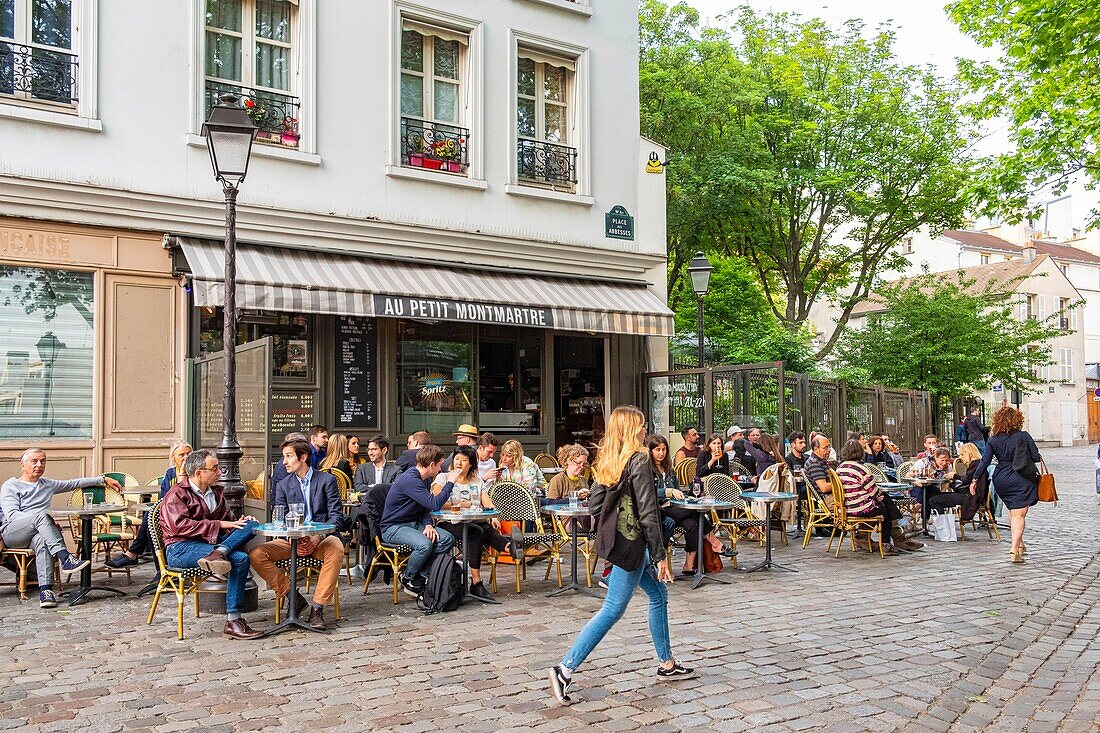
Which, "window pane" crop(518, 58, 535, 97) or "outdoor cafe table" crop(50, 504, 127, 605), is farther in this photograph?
"window pane" crop(518, 58, 535, 97)

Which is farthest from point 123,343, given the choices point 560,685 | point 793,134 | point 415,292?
point 793,134

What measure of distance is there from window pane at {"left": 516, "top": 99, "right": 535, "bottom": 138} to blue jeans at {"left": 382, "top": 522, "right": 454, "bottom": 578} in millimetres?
8817

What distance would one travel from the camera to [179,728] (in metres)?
4.94

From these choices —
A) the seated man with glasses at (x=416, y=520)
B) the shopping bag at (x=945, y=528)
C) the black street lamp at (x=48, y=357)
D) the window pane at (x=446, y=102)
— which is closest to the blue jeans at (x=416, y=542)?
the seated man with glasses at (x=416, y=520)

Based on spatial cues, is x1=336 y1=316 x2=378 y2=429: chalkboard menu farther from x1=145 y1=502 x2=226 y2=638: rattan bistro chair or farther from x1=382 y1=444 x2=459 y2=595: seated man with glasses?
x1=145 y1=502 x2=226 y2=638: rattan bistro chair

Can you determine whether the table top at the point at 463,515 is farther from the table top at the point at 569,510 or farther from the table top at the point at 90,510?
the table top at the point at 90,510

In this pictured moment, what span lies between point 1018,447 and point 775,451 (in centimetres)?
316

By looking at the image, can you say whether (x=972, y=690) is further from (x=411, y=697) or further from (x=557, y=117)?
(x=557, y=117)

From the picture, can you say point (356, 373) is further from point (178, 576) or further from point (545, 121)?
point (178, 576)

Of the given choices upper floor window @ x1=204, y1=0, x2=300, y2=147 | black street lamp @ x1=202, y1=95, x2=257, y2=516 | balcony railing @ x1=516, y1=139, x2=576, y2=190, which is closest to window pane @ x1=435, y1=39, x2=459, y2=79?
balcony railing @ x1=516, y1=139, x2=576, y2=190

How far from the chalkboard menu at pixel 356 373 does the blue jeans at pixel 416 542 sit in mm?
5283

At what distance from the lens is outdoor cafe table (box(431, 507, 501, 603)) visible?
837cm

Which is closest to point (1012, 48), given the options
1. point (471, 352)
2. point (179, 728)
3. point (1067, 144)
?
point (1067, 144)

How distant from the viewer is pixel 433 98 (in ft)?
48.0
